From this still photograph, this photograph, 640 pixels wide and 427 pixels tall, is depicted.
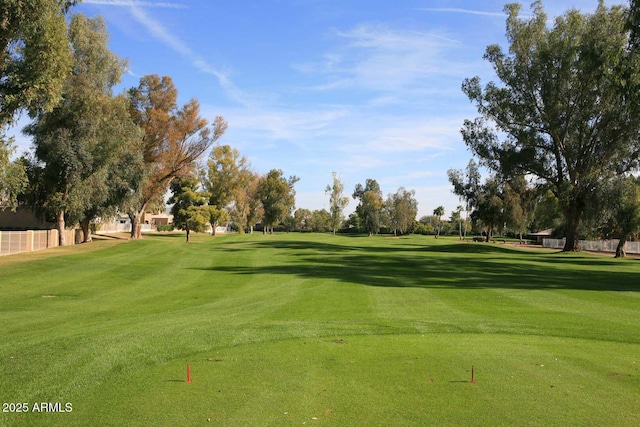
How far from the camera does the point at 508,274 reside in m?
Answer: 28.3

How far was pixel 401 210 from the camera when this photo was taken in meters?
139

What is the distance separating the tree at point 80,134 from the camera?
127ft

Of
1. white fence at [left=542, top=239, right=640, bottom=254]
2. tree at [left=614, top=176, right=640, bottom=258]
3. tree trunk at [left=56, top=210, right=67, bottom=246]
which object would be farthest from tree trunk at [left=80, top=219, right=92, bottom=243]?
white fence at [left=542, top=239, right=640, bottom=254]

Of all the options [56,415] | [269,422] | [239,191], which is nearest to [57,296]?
[56,415]

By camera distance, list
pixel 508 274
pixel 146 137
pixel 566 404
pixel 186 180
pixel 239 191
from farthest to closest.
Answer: pixel 239 191 → pixel 186 180 → pixel 146 137 → pixel 508 274 → pixel 566 404

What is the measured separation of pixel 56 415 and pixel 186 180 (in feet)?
200

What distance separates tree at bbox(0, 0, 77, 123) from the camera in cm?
2166

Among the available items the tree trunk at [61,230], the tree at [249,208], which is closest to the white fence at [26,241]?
the tree trunk at [61,230]

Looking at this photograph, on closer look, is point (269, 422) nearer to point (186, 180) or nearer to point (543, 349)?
point (543, 349)

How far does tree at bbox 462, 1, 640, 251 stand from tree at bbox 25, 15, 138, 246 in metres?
35.1

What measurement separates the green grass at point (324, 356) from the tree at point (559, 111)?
2936cm

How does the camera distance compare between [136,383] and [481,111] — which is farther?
[481,111]

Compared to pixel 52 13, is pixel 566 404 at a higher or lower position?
lower

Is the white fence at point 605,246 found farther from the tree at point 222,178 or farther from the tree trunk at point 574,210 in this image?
the tree at point 222,178
